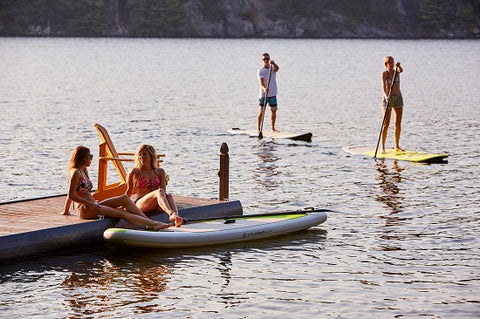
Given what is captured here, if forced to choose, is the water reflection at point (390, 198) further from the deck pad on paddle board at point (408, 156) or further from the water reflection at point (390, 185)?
the deck pad on paddle board at point (408, 156)

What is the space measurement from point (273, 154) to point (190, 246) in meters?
11.7

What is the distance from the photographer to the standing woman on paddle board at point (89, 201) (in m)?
15.4

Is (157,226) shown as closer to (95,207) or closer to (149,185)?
(149,185)

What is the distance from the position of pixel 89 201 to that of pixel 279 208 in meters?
4.96

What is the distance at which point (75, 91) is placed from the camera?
55406mm

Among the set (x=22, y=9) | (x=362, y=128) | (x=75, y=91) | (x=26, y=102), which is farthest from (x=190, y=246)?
(x=22, y=9)

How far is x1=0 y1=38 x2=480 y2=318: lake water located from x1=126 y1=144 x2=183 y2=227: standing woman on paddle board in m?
0.70

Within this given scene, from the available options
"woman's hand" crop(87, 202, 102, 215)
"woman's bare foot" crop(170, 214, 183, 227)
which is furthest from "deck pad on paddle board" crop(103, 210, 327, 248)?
"woman's hand" crop(87, 202, 102, 215)

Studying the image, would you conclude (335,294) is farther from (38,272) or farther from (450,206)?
(450,206)

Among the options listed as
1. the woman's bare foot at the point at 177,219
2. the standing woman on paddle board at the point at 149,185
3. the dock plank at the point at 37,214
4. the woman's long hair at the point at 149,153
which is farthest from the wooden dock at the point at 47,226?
the woman's long hair at the point at 149,153

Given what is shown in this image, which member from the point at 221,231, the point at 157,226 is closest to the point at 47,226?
the point at 157,226

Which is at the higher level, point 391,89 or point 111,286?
point 391,89

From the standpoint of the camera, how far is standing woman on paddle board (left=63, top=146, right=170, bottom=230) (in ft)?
50.6

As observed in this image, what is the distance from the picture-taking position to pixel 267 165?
83.0 feet
